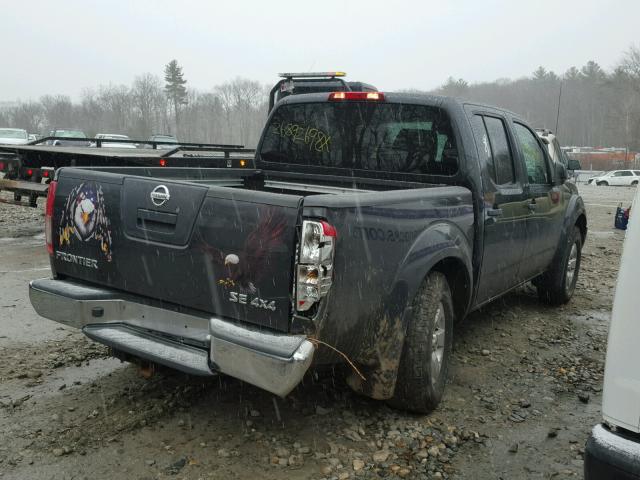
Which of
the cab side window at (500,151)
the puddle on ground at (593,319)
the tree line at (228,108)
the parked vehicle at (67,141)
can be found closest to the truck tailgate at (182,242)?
the cab side window at (500,151)

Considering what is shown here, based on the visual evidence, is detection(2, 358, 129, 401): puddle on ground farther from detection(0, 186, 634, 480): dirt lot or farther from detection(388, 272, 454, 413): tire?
detection(388, 272, 454, 413): tire

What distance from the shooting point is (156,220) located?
3.10 m

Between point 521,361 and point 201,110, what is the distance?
115395 mm

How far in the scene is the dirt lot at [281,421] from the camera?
118 inches

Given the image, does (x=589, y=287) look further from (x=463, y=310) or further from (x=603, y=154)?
(x=603, y=154)

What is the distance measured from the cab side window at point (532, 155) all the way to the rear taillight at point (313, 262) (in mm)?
3022

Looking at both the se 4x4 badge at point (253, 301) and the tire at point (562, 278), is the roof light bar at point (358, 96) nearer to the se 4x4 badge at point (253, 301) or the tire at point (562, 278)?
the se 4x4 badge at point (253, 301)

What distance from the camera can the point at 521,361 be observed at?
183 inches

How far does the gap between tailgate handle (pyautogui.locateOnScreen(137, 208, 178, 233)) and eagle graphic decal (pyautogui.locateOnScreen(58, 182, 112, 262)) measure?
27 cm

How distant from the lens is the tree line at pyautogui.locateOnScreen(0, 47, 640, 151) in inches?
3733

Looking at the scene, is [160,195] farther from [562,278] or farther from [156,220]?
[562,278]

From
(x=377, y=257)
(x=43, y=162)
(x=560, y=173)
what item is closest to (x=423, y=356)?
(x=377, y=257)

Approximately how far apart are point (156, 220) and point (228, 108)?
114 meters

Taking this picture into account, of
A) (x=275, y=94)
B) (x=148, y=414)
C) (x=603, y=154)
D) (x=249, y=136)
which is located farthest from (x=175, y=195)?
(x=249, y=136)
